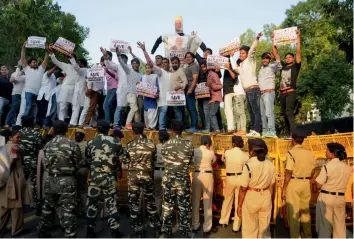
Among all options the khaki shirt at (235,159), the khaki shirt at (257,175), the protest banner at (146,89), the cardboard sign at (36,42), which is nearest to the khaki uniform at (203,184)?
the khaki shirt at (235,159)

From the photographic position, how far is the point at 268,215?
6.03 meters

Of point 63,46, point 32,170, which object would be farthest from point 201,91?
point 32,170

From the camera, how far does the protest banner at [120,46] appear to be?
973 cm

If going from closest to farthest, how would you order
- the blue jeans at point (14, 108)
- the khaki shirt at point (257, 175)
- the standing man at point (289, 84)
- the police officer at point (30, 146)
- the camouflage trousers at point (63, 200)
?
the khaki shirt at point (257, 175) → the camouflage trousers at point (63, 200) → the police officer at point (30, 146) → the standing man at point (289, 84) → the blue jeans at point (14, 108)

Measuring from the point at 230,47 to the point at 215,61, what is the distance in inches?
20.4

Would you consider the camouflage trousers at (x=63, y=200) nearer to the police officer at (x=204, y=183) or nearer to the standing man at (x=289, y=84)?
the police officer at (x=204, y=183)

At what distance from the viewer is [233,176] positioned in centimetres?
773

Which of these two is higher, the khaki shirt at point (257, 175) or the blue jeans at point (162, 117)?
the blue jeans at point (162, 117)

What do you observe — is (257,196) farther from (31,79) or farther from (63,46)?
(31,79)

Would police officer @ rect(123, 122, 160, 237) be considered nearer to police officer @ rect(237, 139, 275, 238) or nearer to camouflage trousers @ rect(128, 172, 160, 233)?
camouflage trousers @ rect(128, 172, 160, 233)

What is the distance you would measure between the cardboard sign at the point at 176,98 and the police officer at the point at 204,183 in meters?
1.96

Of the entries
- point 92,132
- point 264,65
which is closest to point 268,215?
point 264,65

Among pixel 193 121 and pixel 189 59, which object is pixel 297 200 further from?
pixel 189 59

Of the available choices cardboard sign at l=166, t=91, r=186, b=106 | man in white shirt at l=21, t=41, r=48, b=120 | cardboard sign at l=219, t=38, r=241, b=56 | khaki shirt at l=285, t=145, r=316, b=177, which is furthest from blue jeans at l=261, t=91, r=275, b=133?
man in white shirt at l=21, t=41, r=48, b=120
